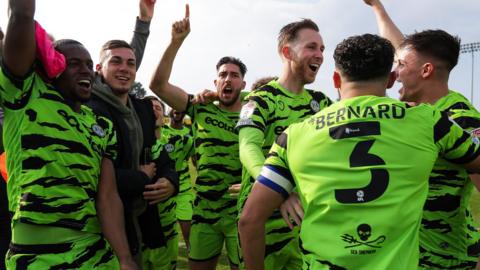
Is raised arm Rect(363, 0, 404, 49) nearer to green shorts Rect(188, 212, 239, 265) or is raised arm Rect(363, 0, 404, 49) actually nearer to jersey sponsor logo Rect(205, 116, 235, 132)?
jersey sponsor logo Rect(205, 116, 235, 132)

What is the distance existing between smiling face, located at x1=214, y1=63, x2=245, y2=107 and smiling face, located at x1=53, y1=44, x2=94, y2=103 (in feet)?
7.02

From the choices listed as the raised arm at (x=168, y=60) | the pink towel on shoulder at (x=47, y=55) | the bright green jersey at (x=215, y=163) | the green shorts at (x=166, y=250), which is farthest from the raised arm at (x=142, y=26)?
the pink towel on shoulder at (x=47, y=55)

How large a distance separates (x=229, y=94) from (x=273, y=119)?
140cm

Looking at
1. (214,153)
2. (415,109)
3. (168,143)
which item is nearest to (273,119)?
(214,153)

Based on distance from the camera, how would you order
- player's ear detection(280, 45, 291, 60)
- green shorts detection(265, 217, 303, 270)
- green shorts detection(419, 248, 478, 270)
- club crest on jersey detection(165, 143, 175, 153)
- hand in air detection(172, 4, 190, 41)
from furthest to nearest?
club crest on jersey detection(165, 143, 175, 153) < hand in air detection(172, 4, 190, 41) < player's ear detection(280, 45, 291, 60) < green shorts detection(265, 217, 303, 270) < green shorts detection(419, 248, 478, 270)

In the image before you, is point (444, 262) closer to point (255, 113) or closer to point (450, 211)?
point (450, 211)

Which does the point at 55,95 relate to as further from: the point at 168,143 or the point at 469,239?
the point at 168,143

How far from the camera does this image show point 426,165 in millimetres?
1973

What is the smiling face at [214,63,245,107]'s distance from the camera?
15.6 ft

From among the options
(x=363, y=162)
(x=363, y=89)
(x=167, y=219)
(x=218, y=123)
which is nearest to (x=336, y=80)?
(x=363, y=89)

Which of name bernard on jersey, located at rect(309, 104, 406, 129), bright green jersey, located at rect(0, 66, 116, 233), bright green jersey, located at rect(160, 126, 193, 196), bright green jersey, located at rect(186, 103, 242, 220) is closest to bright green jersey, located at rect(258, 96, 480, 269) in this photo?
name bernard on jersey, located at rect(309, 104, 406, 129)

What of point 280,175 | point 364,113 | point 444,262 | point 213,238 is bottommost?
point 213,238

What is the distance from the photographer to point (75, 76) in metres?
2.65

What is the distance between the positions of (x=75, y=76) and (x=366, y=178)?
6.03 feet
